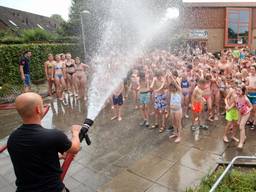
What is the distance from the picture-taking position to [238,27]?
2605 cm

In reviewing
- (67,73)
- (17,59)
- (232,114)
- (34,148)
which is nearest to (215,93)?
(232,114)

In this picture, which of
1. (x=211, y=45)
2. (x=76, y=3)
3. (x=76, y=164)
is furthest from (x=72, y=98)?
(x=211, y=45)

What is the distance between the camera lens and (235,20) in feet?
85.0

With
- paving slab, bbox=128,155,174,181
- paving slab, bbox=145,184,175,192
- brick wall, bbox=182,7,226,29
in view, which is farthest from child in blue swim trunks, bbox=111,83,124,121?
brick wall, bbox=182,7,226,29

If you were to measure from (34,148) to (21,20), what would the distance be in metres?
41.5

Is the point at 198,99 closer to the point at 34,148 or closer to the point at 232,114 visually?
the point at 232,114

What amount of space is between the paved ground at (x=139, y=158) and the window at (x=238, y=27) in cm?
2164

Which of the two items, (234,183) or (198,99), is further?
(198,99)

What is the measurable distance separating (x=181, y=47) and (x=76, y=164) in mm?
21136

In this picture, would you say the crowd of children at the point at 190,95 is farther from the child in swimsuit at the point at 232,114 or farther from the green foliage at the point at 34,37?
the green foliage at the point at 34,37

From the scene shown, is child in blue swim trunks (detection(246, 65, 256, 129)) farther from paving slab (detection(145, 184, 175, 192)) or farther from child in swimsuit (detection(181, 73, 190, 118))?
paving slab (detection(145, 184, 175, 192))

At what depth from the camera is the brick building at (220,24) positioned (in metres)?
25.6

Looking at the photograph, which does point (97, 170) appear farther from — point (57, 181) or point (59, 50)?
point (59, 50)

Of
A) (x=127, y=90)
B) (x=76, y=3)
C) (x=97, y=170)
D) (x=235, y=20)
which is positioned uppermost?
(x=76, y=3)
